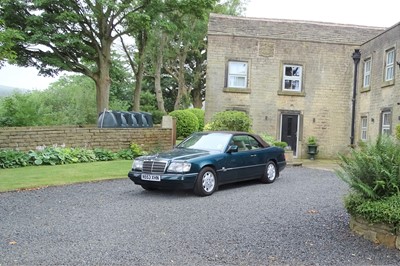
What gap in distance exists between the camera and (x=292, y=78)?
18812 millimetres

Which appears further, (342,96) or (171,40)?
(171,40)

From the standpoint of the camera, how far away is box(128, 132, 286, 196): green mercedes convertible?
7.62 meters

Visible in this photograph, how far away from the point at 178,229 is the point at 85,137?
9.71m

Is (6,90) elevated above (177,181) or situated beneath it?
elevated above

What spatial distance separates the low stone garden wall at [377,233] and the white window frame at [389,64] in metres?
12.4

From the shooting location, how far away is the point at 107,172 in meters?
10.9

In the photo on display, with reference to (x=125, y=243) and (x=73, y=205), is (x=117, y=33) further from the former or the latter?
(x=125, y=243)

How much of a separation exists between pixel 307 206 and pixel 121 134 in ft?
31.5

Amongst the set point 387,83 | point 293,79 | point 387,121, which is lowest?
point 387,121

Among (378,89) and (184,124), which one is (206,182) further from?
(184,124)

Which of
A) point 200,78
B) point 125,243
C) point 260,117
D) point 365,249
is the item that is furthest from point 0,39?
point 200,78

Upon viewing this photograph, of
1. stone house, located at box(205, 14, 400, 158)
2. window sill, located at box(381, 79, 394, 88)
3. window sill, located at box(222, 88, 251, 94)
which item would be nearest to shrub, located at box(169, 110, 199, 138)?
stone house, located at box(205, 14, 400, 158)

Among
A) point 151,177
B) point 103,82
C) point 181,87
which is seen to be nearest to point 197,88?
point 181,87

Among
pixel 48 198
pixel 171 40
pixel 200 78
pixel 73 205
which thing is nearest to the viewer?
pixel 73 205
